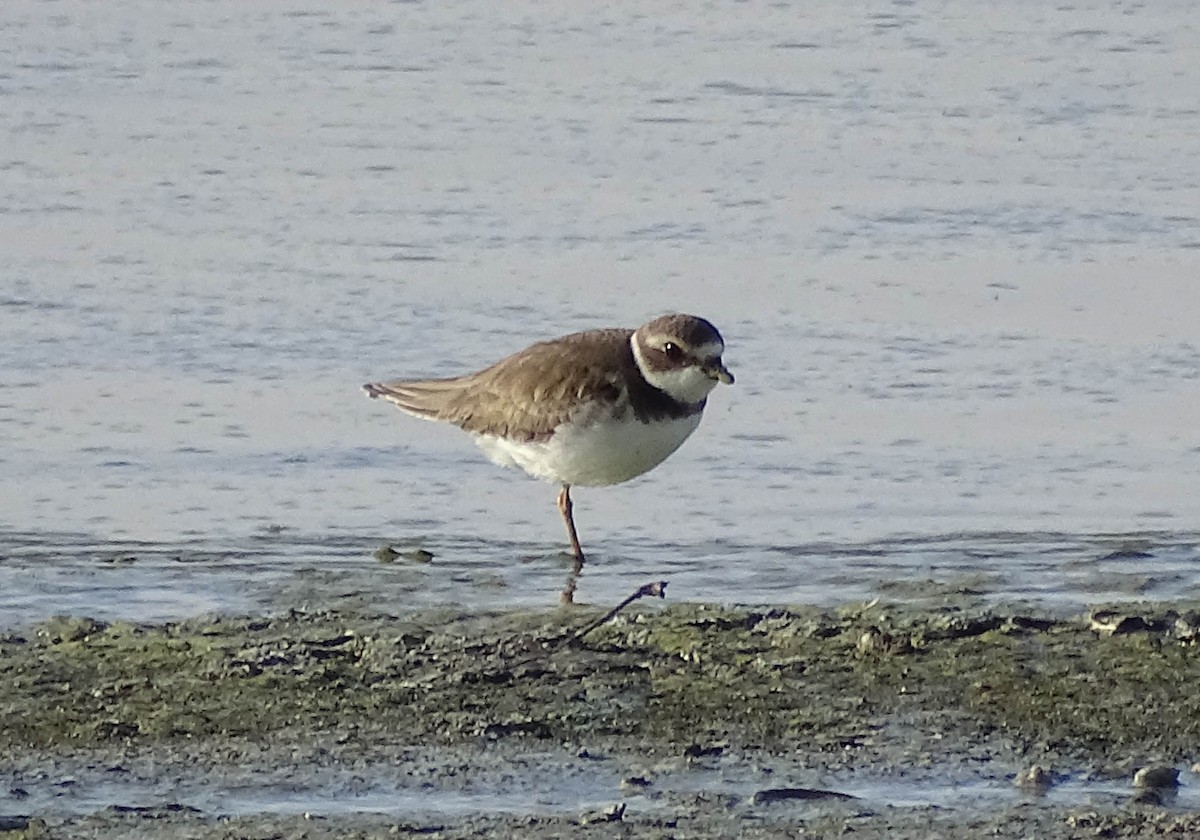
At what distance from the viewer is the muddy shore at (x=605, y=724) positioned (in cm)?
439

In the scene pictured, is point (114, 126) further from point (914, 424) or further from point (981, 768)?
point (981, 768)

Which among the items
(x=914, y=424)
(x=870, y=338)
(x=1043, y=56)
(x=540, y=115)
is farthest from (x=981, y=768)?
(x=1043, y=56)

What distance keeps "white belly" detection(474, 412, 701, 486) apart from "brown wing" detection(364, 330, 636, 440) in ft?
0.18

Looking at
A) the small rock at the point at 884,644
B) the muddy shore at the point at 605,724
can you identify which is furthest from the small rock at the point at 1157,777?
the small rock at the point at 884,644

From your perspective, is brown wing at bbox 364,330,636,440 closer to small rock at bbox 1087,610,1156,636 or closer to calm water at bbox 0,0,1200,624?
calm water at bbox 0,0,1200,624

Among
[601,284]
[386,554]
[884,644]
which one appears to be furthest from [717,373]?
[601,284]

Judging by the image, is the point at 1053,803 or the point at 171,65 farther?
the point at 171,65

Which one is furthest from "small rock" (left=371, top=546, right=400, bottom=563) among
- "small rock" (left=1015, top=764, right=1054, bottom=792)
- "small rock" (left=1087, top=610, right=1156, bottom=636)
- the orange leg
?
"small rock" (left=1015, top=764, right=1054, bottom=792)

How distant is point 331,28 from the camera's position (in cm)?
1308

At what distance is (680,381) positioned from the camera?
674cm

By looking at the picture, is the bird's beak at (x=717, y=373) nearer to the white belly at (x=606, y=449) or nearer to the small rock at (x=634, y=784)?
the white belly at (x=606, y=449)

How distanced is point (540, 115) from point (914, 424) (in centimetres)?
395

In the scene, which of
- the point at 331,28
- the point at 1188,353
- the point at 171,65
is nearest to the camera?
the point at 1188,353

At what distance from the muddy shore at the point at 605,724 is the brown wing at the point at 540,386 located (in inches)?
40.7
